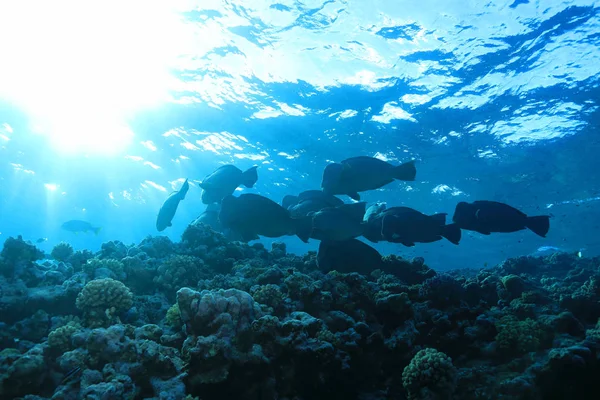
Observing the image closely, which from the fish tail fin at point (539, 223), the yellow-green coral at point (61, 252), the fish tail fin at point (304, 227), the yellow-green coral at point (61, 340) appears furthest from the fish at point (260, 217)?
the fish tail fin at point (539, 223)

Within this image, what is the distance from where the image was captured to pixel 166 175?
96.9ft

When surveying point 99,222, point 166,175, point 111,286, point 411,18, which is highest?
point 99,222

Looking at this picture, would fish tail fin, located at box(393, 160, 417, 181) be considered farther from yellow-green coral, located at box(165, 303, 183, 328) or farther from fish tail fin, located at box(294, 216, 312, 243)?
yellow-green coral, located at box(165, 303, 183, 328)

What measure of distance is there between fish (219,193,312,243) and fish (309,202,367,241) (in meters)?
0.40

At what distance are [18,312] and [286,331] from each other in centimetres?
447

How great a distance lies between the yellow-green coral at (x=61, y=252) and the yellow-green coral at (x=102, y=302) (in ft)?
13.0

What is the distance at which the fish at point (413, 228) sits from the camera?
6.57m

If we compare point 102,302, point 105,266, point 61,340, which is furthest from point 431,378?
point 105,266

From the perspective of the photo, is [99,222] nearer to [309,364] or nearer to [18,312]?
[18,312]

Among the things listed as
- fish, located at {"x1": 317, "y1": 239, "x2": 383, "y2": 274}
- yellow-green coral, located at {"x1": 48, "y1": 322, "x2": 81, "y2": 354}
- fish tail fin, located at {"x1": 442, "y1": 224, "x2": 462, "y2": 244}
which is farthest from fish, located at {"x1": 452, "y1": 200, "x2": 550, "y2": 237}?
yellow-green coral, located at {"x1": 48, "y1": 322, "x2": 81, "y2": 354}

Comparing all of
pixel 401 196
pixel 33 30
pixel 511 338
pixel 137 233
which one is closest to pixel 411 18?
pixel 511 338

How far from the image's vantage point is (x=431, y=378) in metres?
3.45

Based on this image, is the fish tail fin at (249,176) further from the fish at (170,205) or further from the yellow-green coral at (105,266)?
the yellow-green coral at (105,266)

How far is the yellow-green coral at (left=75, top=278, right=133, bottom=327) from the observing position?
4395 millimetres
